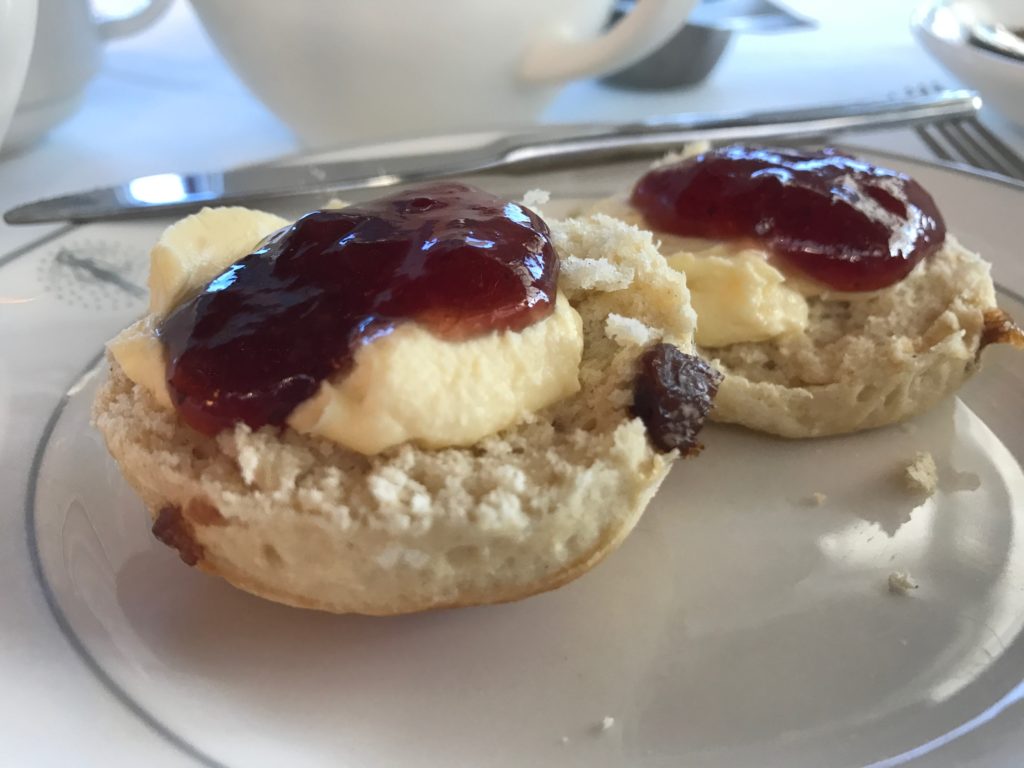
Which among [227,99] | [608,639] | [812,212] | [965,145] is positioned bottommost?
[227,99]

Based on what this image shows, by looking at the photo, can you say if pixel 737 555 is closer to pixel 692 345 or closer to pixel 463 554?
pixel 692 345

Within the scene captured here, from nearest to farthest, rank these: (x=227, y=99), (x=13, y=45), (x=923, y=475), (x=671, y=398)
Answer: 1. (x=671, y=398)
2. (x=923, y=475)
3. (x=13, y=45)
4. (x=227, y=99)

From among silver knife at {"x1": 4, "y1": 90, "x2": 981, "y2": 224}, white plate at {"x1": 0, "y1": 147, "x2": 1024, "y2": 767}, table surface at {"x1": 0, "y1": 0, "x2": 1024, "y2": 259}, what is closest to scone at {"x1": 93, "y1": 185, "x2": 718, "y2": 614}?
white plate at {"x1": 0, "y1": 147, "x2": 1024, "y2": 767}

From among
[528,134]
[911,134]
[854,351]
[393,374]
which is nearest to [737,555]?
[854,351]

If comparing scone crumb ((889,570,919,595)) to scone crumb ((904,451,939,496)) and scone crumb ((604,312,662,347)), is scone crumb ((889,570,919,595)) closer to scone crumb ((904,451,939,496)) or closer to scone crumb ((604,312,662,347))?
scone crumb ((904,451,939,496))

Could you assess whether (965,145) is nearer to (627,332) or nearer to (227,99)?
(627,332)

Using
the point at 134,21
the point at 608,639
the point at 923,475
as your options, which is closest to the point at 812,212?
the point at 923,475
